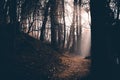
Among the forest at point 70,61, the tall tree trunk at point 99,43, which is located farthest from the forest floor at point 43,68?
the tall tree trunk at point 99,43

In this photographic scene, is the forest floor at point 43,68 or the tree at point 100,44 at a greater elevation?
the tree at point 100,44

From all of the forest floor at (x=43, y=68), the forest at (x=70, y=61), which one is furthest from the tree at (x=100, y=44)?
the forest floor at (x=43, y=68)

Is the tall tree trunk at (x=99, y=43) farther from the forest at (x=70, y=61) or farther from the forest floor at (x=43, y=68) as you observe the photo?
the forest floor at (x=43, y=68)

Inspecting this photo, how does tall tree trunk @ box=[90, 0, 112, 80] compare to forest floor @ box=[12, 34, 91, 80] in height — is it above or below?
above

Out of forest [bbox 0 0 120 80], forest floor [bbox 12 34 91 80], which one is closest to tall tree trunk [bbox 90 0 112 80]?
forest [bbox 0 0 120 80]

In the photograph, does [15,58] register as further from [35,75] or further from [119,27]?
[119,27]

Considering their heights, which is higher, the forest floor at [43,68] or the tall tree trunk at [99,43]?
the tall tree trunk at [99,43]

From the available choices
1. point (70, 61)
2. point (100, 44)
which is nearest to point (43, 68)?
point (70, 61)

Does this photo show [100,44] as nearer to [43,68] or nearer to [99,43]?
[99,43]

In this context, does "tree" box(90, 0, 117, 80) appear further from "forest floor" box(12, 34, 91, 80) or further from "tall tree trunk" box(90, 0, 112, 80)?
"forest floor" box(12, 34, 91, 80)

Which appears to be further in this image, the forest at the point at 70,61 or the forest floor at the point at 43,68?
the forest floor at the point at 43,68

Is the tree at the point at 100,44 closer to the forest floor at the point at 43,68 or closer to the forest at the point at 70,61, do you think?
the forest at the point at 70,61

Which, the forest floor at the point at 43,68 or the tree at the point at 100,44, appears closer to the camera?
the tree at the point at 100,44

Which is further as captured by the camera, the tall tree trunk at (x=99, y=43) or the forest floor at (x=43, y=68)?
the forest floor at (x=43, y=68)
